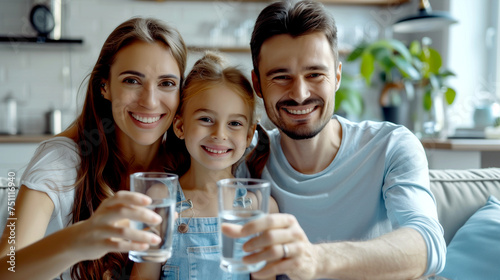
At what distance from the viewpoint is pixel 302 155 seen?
152 centimetres

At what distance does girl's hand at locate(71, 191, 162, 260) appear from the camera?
82 centimetres

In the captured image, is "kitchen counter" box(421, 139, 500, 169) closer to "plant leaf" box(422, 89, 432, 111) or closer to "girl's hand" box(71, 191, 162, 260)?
"plant leaf" box(422, 89, 432, 111)

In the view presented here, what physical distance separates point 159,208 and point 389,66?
9.58 feet

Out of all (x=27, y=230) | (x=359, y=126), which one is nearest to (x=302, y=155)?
(x=359, y=126)

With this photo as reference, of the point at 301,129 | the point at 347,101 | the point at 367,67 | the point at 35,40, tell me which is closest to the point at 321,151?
the point at 301,129

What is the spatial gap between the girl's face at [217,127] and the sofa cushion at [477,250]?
2.48 feet

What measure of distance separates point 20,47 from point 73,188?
325cm

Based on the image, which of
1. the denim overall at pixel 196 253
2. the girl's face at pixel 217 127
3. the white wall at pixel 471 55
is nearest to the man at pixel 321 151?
the girl's face at pixel 217 127

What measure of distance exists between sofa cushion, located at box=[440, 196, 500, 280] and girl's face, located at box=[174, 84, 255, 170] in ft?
2.48

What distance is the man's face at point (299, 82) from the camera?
1.39 m

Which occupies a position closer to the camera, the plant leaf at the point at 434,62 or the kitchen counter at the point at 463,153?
the kitchen counter at the point at 463,153

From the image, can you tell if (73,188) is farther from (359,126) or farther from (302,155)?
(359,126)

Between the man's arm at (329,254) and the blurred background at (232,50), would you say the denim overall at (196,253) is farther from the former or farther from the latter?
the blurred background at (232,50)

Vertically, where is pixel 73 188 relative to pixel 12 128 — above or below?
above
